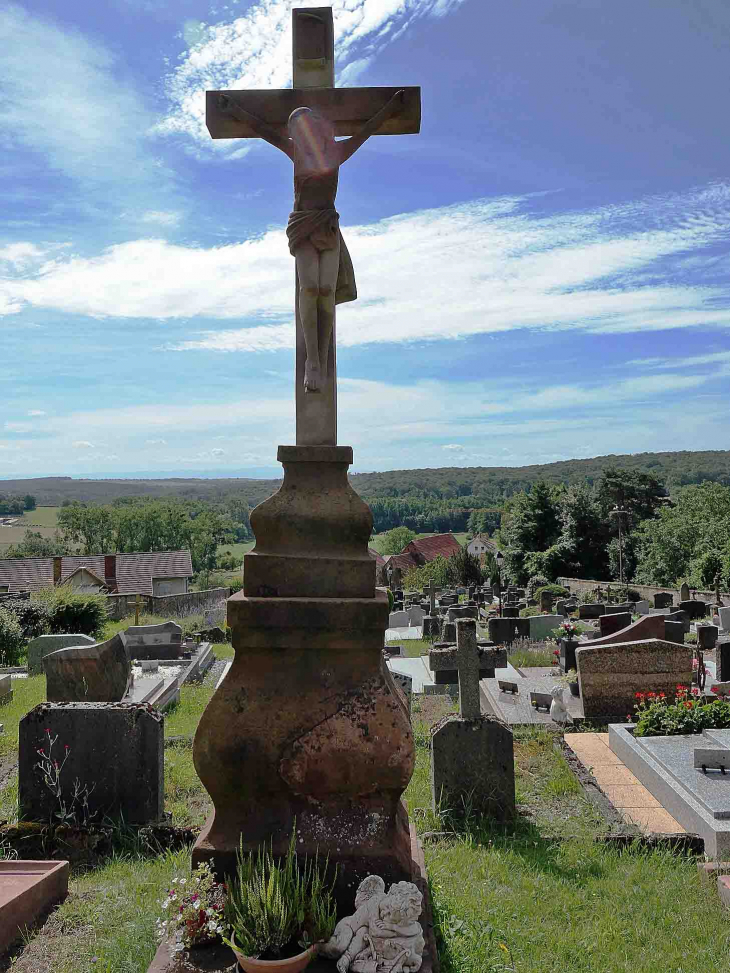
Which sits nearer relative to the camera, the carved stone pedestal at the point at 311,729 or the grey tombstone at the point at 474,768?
the carved stone pedestal at the point at 311,729

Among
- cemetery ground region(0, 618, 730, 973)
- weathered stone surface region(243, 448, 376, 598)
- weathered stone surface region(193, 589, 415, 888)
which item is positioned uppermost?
weathered stone surface region(243, 448, 376, 598)

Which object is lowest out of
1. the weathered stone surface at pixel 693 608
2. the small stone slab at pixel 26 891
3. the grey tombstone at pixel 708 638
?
the weathered stone surface at pixel 693 608

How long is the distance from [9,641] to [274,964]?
17064 millimetres

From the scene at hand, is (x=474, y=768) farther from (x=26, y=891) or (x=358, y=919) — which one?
(x=26, y=891)

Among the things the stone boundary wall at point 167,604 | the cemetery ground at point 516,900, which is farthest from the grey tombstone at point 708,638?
the stone boundary wall at point 167,604

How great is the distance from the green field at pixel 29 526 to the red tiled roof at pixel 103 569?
1548 inches

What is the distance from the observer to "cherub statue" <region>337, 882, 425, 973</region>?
2879mm

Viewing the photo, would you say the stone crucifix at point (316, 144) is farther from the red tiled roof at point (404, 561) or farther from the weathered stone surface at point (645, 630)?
the red tiled roof at point (404, 561)

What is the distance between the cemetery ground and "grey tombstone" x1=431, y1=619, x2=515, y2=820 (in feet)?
0.52

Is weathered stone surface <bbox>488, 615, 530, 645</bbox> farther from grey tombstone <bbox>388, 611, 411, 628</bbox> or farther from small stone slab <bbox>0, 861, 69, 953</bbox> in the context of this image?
small stone slab <bbox>0, 861, 69, 953</bbox>

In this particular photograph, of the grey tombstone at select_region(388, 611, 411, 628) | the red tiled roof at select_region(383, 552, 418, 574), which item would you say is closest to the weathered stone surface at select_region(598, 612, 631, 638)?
the grey tombstone at select_region(388, 611, 411, 628)

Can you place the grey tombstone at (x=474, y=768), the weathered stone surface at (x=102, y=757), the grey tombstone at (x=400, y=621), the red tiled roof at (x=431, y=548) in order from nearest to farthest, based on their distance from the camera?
the weathered stone surface at (x=102, y=757)
the grey tombstone at (x=474, y=768)
the grey tombstone at (x=400, y=621)
the red tiled roof at (x=431, y=548)

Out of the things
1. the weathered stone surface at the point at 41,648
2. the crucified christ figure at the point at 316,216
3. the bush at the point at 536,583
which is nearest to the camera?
the crucified christ figure at the point at 316,216

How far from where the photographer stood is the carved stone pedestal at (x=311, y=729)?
3359 millimetres
